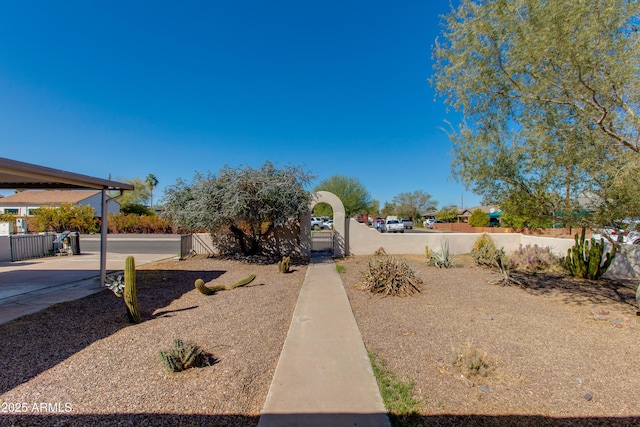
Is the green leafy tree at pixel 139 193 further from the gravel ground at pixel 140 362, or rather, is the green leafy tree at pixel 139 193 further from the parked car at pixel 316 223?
the gravel ground at pixel 140 362

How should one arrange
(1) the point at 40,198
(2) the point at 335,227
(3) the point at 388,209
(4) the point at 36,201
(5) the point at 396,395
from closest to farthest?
1. (5) the point at 396,395
2. (2) the point at 335,227
3. (4) the point at 36,201
4. (1) the point at 40,198
5. (3) the point at 388,209

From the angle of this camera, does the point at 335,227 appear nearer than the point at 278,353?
No

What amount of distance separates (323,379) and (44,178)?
7.66 m

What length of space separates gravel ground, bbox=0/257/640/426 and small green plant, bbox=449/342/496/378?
7 cm

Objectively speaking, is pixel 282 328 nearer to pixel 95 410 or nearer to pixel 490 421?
pixel 95 410

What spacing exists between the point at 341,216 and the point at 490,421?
12725mm

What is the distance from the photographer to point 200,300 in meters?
7.12

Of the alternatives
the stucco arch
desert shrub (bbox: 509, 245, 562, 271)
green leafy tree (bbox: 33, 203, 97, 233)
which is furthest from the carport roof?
green leafy tree (bbox: 33, 203, 97, 233)

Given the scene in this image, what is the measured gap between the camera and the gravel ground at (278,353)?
300cm

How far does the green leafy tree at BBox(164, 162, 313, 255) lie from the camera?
39.1 feet

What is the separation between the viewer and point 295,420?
110 inches

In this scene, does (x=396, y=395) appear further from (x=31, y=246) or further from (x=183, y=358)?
(x=31, y=246)

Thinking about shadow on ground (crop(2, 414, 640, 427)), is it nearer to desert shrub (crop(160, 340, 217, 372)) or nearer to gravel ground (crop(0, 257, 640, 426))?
gravel ground (crop(0, 257, 640, 426))

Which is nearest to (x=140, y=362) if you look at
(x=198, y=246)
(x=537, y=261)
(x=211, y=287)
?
(x=211, y=287)
